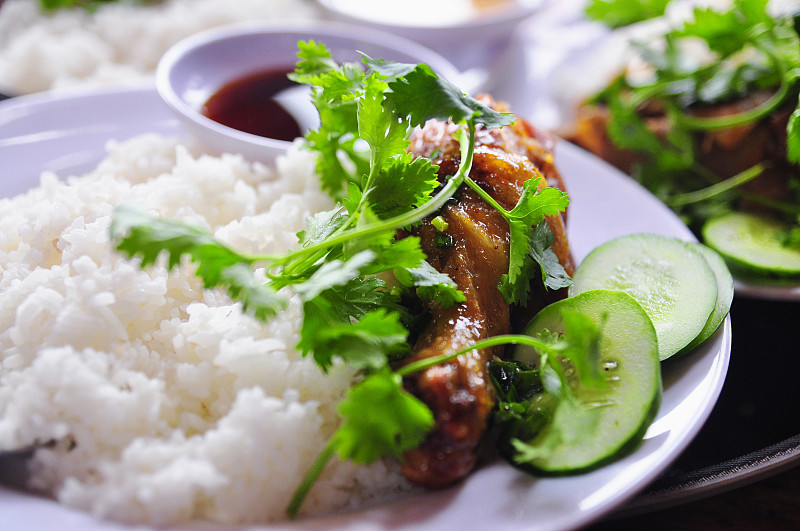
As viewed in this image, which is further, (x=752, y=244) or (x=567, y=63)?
(x=567, y=63)

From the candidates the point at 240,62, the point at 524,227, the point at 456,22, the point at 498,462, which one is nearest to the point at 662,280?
the point at 524,227

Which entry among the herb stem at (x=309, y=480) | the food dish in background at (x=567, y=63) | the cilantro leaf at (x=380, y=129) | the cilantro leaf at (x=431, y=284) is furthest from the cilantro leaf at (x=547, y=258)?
the food dish in background at (x=567, y=63)

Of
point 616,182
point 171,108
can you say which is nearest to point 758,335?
point 616,182

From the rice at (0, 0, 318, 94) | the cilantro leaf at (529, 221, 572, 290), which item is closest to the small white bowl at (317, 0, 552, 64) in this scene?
the rice at (0, 0, 318, 94)

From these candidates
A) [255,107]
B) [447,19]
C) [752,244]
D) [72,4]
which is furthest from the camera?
[447,19]

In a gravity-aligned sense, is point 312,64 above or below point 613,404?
above

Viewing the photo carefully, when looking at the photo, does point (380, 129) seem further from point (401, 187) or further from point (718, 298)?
point (718, 298)
